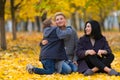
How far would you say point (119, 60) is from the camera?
556 inches

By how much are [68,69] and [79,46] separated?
2.21 ft

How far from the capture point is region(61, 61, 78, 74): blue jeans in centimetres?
1072

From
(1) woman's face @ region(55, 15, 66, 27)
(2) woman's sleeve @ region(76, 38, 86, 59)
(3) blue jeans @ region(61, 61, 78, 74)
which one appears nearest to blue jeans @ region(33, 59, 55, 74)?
(3) blue jeans @ region(61, 61, 78, 74)

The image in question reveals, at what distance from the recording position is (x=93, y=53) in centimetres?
1034

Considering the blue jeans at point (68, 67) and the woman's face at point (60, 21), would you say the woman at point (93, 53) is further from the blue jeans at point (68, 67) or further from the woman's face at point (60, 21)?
the woman's face at point (60, 21)

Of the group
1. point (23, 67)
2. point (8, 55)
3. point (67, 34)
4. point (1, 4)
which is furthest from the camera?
point (1, 4)

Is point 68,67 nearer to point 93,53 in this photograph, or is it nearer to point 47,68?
point 47,68

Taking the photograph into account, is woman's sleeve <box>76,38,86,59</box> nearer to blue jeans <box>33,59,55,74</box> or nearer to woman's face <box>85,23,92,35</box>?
woman's face <box>85,23,92,35</box>

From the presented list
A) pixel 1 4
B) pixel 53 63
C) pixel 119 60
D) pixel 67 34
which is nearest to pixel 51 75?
pixel 53 63

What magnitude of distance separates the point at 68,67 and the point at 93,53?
0.83 metres

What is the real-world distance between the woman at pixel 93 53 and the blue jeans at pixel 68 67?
20 cm

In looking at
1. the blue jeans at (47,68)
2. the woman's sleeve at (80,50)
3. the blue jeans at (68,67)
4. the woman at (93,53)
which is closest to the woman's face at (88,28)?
the woman at (93,53)

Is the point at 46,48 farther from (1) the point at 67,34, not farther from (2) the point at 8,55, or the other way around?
(2) the point at 8,55

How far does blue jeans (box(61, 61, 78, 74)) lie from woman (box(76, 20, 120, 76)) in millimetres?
203
